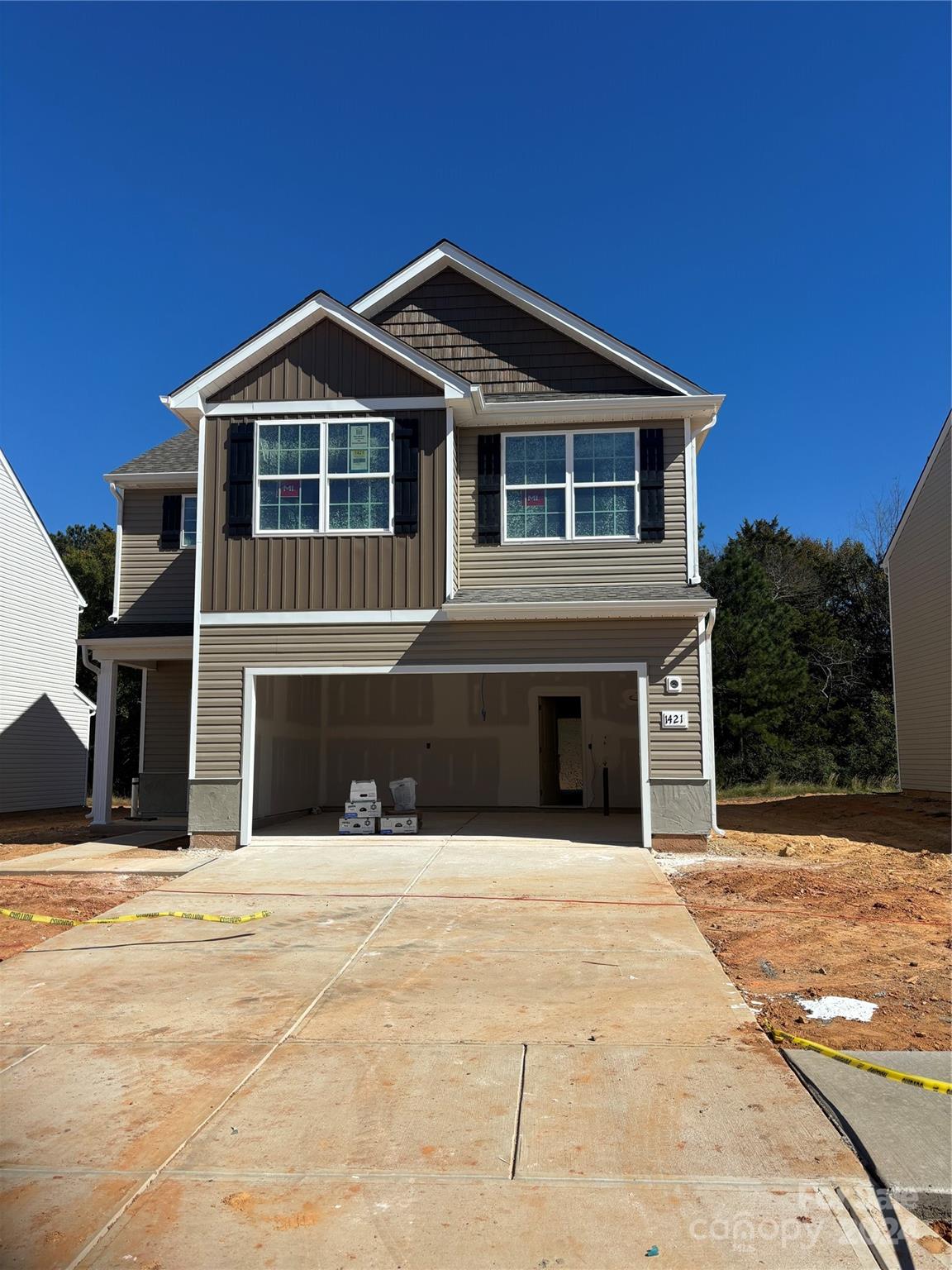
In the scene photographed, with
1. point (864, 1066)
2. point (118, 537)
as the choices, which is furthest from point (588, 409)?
point (864, 1066)

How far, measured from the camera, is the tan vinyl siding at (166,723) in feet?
56.3

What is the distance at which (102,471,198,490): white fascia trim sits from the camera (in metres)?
16.3

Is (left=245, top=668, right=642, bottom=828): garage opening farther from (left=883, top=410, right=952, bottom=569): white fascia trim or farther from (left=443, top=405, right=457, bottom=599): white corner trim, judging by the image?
(left=883, top=410, right=952, bottom=569): white fascia trim

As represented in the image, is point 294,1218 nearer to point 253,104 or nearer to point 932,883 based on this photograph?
point 932,883

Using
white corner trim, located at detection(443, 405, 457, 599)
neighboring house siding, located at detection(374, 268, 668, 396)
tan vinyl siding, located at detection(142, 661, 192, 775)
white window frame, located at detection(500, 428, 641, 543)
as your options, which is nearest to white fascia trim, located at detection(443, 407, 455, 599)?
white corner trim, located at detection(443, 405, 457, 599)

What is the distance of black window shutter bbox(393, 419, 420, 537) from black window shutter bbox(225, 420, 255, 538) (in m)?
1.99

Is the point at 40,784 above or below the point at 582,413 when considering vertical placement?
below

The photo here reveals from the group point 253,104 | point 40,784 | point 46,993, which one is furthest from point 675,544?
point 40,784

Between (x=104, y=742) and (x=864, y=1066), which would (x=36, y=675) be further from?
(x=864, y=1066)

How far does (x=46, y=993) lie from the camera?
19.6 feet

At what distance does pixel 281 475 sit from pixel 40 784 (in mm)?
13814

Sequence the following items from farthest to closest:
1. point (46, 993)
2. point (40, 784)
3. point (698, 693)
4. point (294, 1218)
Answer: point (40, 784), point (698, 693), point (46, 993), point (294, 1218)

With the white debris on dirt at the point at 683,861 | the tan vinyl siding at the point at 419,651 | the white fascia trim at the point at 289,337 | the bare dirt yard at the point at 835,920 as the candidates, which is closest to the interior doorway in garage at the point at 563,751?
the bare dirt yard at the point at 835,920

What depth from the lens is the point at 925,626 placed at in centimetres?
2044
